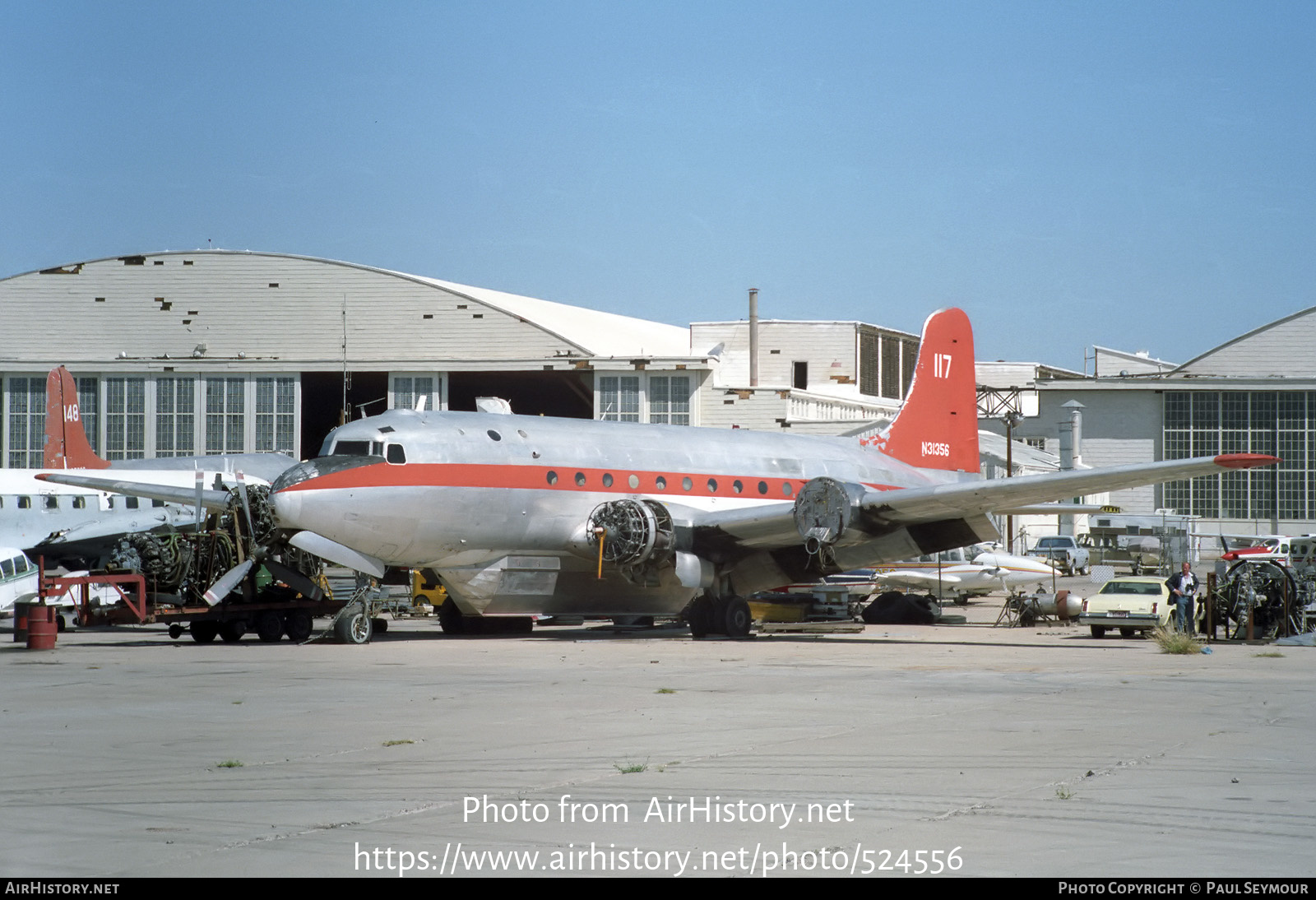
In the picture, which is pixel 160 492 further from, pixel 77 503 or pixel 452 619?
pixel 77 503

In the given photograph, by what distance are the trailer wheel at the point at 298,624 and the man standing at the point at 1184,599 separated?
1620 centimetres

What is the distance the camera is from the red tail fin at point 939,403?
33.9 metres

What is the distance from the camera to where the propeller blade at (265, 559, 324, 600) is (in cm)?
2638

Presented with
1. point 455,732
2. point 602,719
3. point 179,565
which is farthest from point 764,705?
point 179,565

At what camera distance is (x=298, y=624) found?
1056 inches

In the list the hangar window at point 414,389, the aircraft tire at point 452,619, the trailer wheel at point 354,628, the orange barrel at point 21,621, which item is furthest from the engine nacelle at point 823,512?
the hangar window at point 414,389

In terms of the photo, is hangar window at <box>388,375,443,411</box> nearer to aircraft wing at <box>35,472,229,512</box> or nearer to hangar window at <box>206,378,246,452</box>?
hangar window at <box>206,378,246,452</box>

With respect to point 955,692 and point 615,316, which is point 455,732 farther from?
point 615,316

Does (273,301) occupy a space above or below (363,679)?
above

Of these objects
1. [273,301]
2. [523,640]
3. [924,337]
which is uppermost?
[273,301]

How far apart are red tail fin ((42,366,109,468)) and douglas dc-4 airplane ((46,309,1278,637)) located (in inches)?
883

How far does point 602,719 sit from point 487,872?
6301mm
